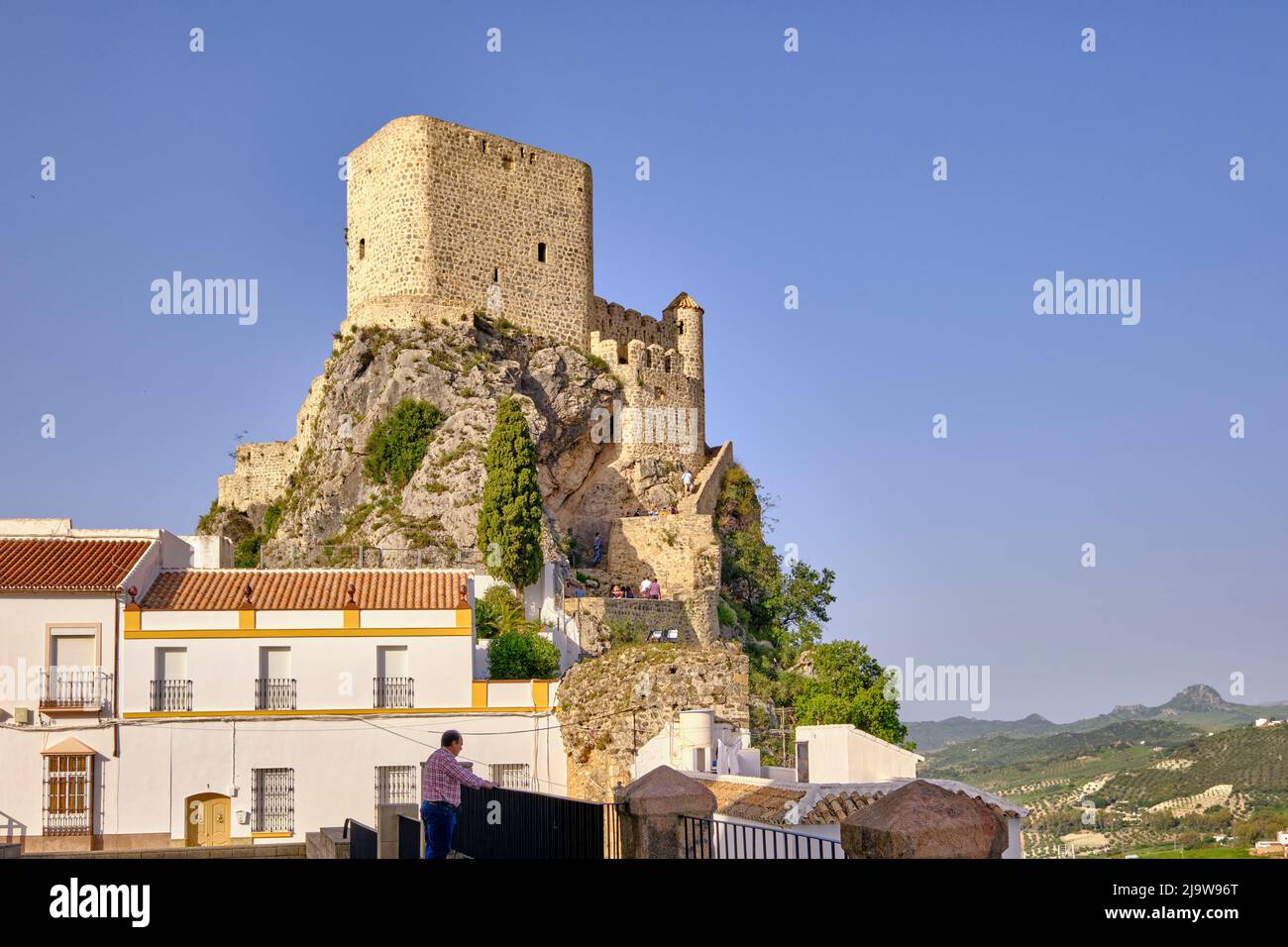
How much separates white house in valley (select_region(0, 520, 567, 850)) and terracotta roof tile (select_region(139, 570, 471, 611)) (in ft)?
0.27

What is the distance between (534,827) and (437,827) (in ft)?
2.96

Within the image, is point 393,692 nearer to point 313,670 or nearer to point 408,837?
point 313,670

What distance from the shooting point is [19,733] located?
2566 centimetres

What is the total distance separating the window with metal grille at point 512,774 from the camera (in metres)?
26.7

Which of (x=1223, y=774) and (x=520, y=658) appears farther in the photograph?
(x=520, y=658)

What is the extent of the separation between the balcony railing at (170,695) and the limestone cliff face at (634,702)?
7.62 metres

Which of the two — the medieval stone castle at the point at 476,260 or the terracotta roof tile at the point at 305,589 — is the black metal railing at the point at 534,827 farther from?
the medieval stone castle at the point at 476,260

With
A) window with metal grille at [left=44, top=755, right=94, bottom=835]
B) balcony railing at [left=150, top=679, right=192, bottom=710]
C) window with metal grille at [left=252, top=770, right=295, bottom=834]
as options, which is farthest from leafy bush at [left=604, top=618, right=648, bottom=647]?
window with metal grille at [left=44, top=755, right=94, bottom=835]

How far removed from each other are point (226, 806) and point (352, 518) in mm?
15850

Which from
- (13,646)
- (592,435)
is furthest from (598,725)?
(592,435)

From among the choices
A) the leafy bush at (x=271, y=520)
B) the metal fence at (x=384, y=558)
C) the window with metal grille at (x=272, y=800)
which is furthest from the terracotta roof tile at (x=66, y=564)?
the leafy bush at (x=271, y=520)

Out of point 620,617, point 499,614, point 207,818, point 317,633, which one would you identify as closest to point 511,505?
point 499,614

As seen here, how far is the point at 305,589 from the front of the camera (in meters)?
28.6
